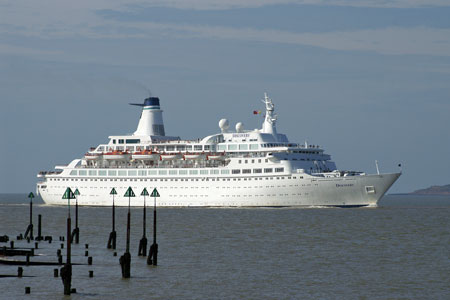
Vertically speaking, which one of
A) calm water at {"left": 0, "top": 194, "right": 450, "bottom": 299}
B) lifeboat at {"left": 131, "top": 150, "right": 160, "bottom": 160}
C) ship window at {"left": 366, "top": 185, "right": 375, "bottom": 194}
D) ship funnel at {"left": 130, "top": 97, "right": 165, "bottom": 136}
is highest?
ship funnel at {"left": 130, "top": 97, "right": 165, "bottom": 136}

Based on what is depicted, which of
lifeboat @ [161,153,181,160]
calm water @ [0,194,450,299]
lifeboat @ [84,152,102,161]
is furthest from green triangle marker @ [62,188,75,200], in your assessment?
lifeboat @ [84,152,102,161]

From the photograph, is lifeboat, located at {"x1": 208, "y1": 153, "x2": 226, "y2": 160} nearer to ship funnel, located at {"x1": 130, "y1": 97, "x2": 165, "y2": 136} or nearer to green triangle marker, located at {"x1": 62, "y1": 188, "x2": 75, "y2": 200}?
ship funnel, located at {"x1": 130, "y1": 97, "x2": 165, "y2": 136}

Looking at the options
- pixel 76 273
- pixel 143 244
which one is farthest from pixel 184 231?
pixel 76 273

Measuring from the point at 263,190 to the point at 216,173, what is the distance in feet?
19.9

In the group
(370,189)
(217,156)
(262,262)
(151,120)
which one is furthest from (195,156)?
→ (262,262)

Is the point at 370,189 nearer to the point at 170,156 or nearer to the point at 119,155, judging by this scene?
the point at 170,156

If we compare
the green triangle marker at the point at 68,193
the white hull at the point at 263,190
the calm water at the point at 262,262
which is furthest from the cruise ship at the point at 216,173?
the green triangle marker at the point at 68,193

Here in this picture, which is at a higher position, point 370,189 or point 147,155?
point 147,155

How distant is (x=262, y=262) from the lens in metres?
44.8

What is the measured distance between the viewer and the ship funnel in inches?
4050

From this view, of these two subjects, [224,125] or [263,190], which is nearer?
[263,190]

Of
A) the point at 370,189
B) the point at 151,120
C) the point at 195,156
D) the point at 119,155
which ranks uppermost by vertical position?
the point at 151,120

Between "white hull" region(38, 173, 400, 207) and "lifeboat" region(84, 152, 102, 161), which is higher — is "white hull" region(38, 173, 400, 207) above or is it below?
below

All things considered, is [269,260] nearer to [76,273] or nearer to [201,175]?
[76,273]
